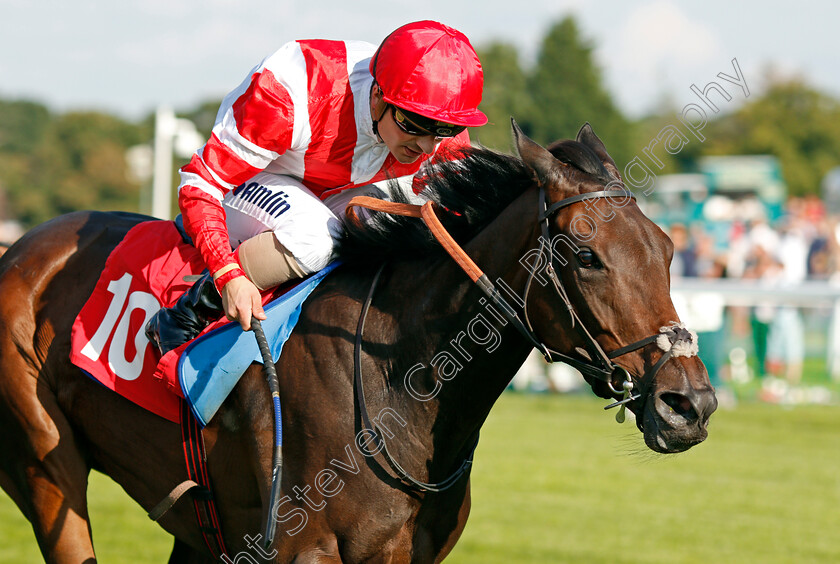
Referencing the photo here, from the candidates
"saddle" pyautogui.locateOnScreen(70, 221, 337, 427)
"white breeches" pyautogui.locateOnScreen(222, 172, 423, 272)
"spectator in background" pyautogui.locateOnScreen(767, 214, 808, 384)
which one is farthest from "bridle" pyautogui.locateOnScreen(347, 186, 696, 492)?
"spectator in background" pyautogui.locateOnScreen(767, 214, 808, 384)

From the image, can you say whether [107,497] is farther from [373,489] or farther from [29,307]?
[373,489]

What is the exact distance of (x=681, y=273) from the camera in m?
13.0

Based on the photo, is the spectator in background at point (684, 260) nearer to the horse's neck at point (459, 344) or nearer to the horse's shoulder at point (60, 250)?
the horse's shoulder at point (60, 250)

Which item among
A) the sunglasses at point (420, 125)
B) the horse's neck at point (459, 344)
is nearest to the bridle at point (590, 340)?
the horse's neck at point (459, 344)

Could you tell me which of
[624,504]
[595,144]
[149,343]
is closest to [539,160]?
[595,144]

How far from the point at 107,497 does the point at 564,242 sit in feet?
17.8

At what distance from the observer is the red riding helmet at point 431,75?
9.31 ft

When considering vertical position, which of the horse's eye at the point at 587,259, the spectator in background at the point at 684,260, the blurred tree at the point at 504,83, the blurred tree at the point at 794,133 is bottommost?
the blurred tree at the point at 794,133

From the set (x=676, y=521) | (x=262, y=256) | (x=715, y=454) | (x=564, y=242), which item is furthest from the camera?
(x=715, y=454)

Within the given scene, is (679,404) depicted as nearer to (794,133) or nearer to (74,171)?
(794,133)

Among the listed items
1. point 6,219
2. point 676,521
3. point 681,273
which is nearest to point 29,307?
point 676,521

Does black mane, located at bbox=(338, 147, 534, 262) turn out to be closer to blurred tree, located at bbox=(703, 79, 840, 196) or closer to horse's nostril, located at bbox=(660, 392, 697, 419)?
horse's nostril, located at bbox=(660, 392, 697, 419)

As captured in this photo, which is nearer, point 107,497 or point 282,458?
point 282,458

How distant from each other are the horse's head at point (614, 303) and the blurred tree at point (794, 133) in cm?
5422
